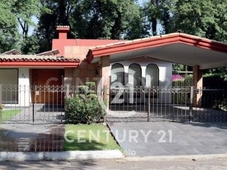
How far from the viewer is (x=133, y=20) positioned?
1508 inches

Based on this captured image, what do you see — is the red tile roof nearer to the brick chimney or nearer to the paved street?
the paved street

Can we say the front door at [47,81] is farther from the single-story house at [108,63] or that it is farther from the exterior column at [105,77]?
the exterior column at [105,77]

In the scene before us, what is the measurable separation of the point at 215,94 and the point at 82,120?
943 centimetres

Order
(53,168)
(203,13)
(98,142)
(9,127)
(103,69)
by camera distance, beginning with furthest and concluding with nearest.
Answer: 1. (203,13)
2. (103,69)
3. (9,127)
4. (98,142)
5. (53,168)

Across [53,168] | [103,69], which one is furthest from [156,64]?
[53,168]

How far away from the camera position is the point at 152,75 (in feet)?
77.3

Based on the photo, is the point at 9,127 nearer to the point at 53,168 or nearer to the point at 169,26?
the point at 53,168

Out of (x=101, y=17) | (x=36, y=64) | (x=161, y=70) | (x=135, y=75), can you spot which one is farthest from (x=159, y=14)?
(x=36, y=64)

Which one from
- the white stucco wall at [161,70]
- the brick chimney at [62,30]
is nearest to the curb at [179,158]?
the white stucco wall at [161,70]

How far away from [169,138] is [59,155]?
3.66 m

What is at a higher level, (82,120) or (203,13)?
(203,13)

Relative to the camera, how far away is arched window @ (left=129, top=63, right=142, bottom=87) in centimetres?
2319

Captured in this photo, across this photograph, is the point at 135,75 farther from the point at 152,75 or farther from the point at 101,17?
the point at 101,17

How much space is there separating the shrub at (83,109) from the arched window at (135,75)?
34.7ft
